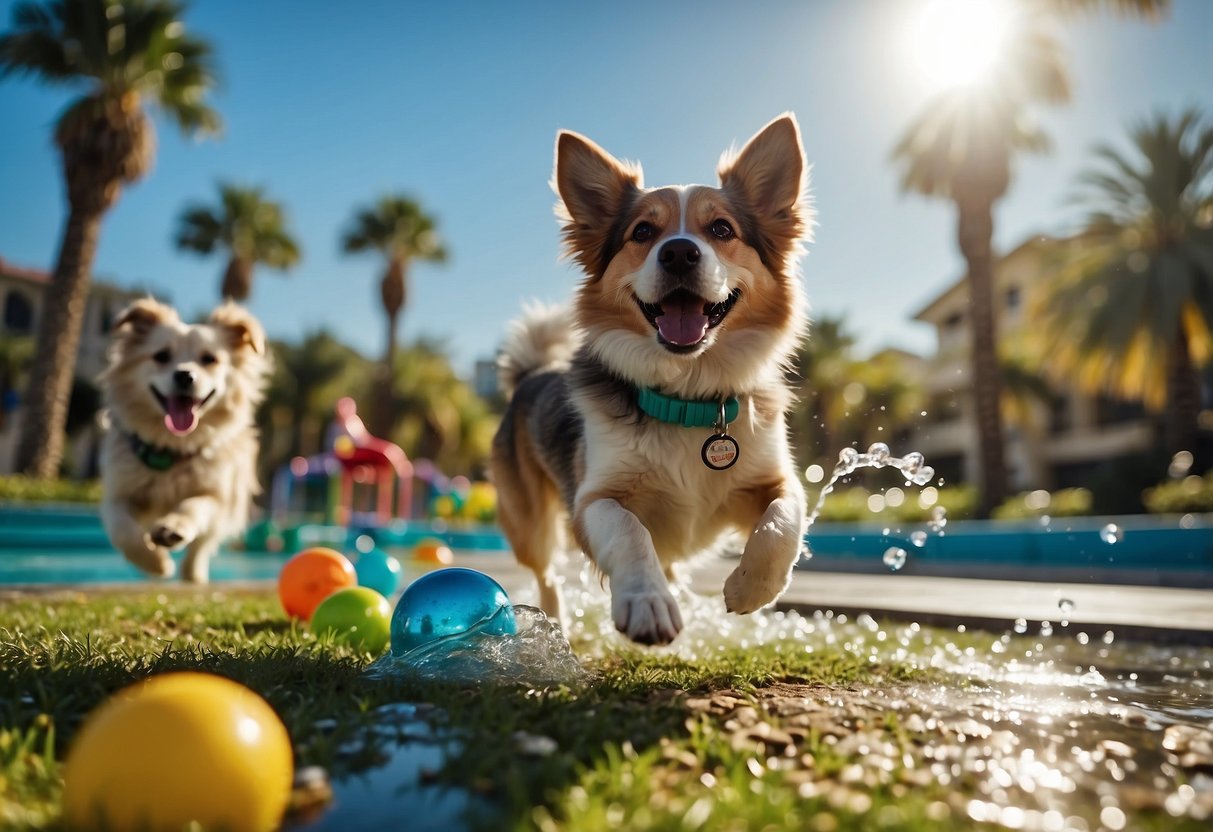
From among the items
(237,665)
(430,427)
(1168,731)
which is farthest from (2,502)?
(430,427)

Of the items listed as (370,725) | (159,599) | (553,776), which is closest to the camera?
(553,776)

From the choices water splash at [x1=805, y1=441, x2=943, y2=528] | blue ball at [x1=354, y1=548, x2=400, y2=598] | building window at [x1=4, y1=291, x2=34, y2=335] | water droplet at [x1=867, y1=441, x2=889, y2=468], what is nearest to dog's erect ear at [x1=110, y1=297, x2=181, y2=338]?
blue ball at [x1=354, y1=548, x2=400, y2=598]

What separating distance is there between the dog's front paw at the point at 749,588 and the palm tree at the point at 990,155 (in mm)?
16496

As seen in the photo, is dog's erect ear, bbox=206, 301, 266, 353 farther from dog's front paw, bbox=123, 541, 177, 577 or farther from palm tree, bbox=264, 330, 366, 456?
palm tree, bbox=264, 330, 366, 456

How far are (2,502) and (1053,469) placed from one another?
126 ft

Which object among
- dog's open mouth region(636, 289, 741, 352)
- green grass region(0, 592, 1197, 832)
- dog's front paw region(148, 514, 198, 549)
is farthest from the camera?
dog's front paw region(148, 514, 198, 549)

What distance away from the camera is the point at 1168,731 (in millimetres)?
2705

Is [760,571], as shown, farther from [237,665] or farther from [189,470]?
[189,470]

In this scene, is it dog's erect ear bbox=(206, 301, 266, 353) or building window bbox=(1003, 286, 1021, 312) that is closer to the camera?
dog's erect ear bbox=(206, 301, 266, 353)

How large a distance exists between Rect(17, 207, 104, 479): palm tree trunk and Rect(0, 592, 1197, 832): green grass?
51.0 ft

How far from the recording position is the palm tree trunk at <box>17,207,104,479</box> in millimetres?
16984

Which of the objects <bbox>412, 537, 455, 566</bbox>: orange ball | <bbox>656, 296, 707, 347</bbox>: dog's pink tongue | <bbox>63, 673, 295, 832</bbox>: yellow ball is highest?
<bbox>656, 296, 707, 347</bbox>: dog's pink tongue

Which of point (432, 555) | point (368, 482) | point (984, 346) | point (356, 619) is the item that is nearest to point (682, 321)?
point (356, 619)

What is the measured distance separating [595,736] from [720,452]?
1648 millimetres
